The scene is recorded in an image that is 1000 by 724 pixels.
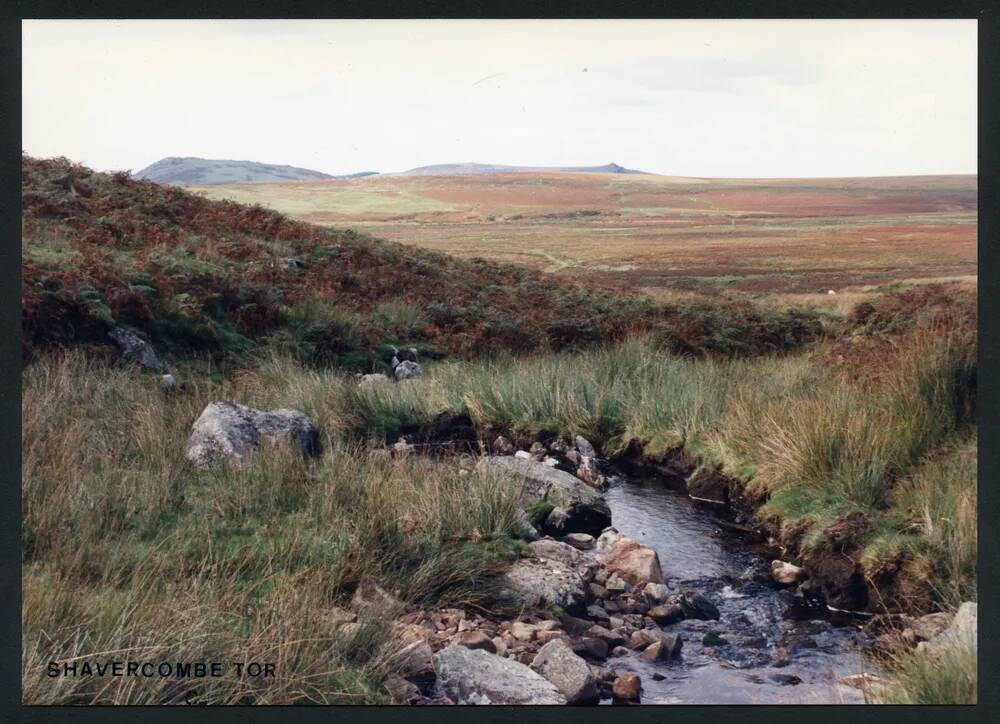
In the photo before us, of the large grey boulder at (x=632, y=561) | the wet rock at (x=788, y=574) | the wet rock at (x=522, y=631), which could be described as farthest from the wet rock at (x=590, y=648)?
the wet rock at (x=788, y=574)

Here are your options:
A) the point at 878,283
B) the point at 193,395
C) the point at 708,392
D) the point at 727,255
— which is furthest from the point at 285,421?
the point at 727,255

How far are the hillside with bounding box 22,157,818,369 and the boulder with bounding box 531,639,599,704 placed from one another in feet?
19.9

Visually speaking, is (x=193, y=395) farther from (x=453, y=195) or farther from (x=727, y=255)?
(x=453, y=195)

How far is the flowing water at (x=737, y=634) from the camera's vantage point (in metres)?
4.65

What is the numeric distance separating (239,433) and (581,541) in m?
2.70

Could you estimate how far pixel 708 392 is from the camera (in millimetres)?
9234

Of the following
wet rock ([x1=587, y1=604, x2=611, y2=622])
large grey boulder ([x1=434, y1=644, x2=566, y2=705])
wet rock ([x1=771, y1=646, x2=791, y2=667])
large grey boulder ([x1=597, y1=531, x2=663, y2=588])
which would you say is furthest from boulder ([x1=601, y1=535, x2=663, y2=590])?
large grey boulder ([x1=434, y1=644, x2=566, y2=705])

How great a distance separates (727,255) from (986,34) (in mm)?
22617

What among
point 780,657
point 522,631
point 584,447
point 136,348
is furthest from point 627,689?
point 136,348

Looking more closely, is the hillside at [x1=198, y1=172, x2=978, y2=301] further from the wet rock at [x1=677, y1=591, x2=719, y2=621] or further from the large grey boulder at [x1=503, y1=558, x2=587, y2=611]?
the large grey boulder at [x1=503, y1=558, x2=587, y2=611]

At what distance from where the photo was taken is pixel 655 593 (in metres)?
5.71

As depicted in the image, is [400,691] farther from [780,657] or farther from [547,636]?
[780,657]

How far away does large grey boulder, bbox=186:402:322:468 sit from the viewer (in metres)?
6.27

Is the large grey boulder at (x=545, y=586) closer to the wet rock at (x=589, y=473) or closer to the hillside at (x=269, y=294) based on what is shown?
the wet rock at (x=589, y=473)
